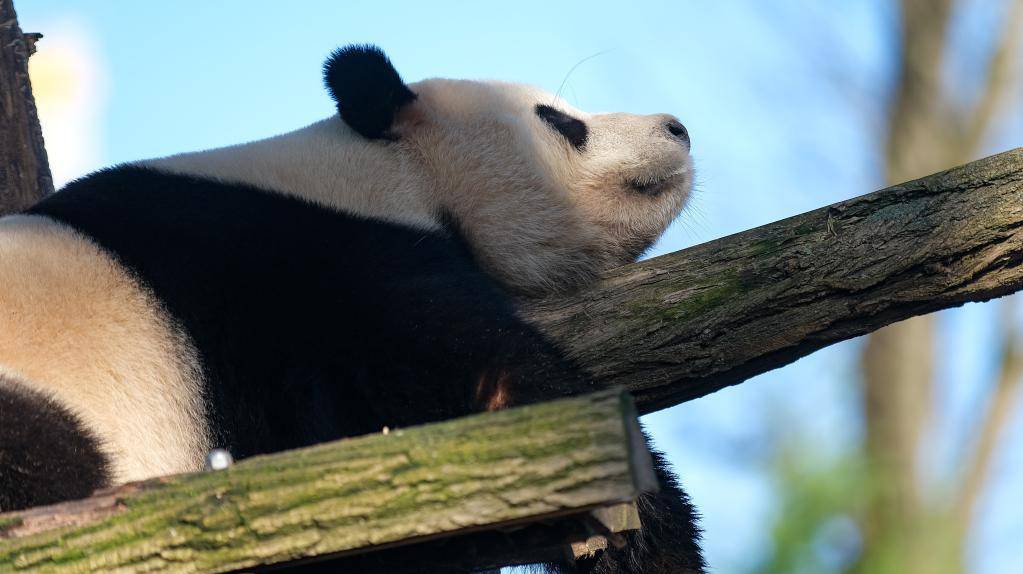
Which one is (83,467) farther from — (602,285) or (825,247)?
(825,247)

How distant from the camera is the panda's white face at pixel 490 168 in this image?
4.24m

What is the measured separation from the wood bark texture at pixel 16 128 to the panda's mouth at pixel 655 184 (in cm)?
305

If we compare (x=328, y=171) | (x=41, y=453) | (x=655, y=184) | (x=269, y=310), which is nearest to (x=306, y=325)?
(x=269, y=310)

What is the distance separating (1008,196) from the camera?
353 centimetres

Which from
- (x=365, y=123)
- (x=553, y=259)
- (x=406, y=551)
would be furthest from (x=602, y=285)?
(x=406, y=551)

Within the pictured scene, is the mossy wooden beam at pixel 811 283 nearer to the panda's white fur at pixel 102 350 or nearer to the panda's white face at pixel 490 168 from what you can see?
the panda's white face at pixel 490 168

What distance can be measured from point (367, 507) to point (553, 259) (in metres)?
2.25

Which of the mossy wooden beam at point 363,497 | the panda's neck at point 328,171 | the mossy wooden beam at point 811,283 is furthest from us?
the panda's neck at point 328,171

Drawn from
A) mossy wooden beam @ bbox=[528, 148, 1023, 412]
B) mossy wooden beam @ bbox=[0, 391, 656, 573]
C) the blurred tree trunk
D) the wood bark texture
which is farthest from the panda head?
the blurred tree trunk

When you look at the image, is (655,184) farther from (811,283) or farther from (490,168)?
(811,283)

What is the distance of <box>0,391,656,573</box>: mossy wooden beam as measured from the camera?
221 centimetres

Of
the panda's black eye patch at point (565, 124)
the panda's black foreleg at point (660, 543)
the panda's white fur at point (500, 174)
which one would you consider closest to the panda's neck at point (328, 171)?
the panda's white fur at point (500, 174)

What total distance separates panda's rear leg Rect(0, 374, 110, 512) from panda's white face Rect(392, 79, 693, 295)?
173 cm

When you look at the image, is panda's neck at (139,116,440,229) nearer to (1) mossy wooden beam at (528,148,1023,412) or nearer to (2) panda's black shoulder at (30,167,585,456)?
(2) panda's black shoulder at (30,167,585,456)
